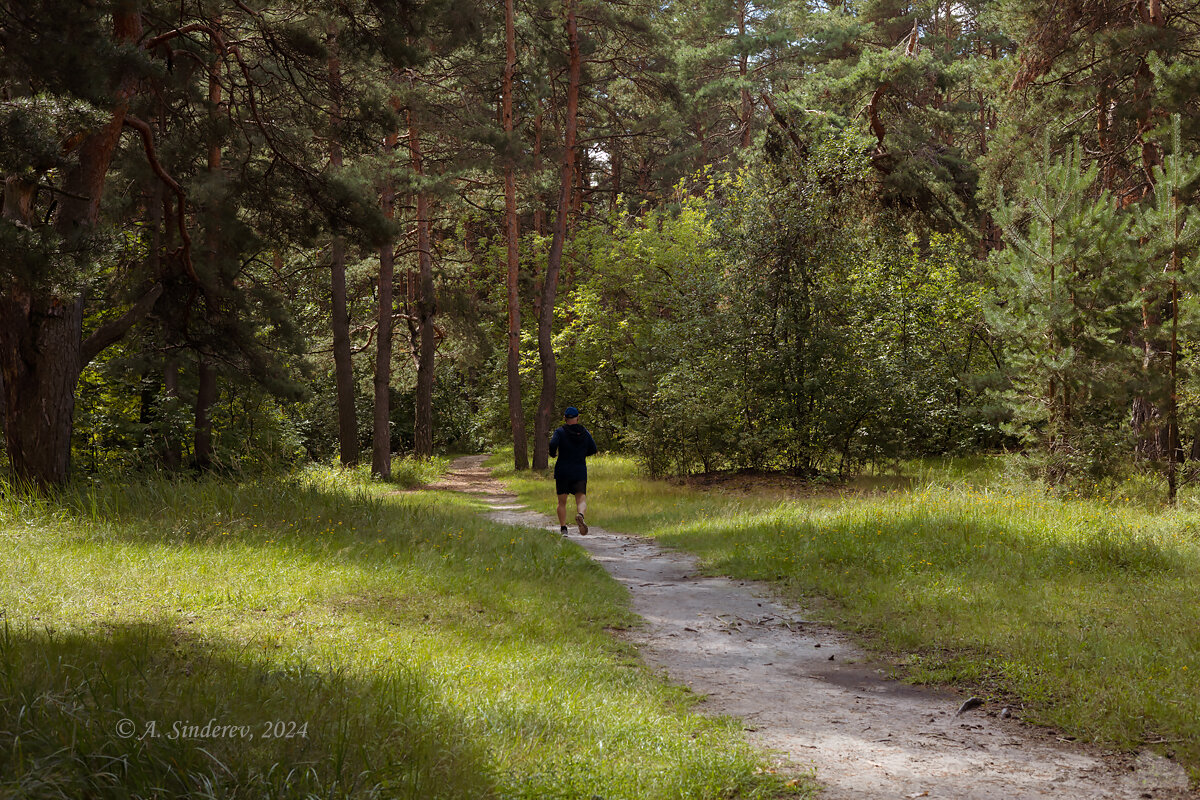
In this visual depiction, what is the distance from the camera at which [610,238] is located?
109 feet

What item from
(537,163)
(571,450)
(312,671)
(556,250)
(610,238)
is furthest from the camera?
(610,238)

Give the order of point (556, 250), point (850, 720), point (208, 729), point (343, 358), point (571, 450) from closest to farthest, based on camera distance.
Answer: point (208, 729) → point (850, 720) → point (571, 450) → point (343, 358) → point (556, 250)

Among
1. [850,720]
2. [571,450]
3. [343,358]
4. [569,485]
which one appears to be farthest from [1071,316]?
[343,358]

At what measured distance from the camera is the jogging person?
1247 centimetres

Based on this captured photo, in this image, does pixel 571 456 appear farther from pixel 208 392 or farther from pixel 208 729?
pixel 208 729

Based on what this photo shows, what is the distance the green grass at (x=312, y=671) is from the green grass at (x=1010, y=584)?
2.34 m

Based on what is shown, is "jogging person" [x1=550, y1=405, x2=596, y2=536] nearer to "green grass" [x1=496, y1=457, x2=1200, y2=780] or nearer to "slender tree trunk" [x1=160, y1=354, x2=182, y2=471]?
"green grass" [x1=496, y1=457, x2=1200, y2=780]

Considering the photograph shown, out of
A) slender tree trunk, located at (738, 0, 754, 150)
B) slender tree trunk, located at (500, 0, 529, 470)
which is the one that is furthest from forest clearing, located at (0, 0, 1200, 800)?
slender tree trunk, located at (738, 0, 754, 150)

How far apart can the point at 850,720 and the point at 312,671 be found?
329 centimetres

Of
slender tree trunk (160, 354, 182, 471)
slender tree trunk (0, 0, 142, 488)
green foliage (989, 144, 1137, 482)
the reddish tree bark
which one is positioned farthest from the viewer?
slender tree trunk (160, 354, 182, 471)

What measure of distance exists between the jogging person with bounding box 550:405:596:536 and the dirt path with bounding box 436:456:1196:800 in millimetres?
3959

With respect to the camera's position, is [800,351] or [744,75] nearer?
[800,351]

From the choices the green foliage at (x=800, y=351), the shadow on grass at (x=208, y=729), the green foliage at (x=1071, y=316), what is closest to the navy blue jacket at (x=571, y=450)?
the green foliage at (x=800, y=351)

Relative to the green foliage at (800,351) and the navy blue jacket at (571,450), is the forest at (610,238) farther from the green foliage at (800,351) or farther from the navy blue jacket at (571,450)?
the navy blue jacket at (571,450)
